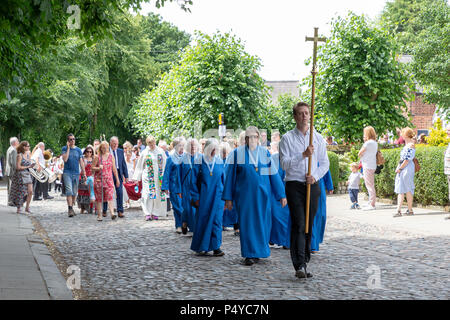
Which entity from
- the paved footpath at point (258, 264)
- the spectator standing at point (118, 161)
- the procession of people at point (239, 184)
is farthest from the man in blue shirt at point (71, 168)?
the paved footpath at point (258, 264)

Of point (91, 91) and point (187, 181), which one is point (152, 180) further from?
point (91, 91)

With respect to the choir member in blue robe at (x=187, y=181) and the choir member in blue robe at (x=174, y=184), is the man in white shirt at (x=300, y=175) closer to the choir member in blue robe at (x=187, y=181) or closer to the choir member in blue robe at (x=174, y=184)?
the choir member in blue robe at (x=187, y=181)

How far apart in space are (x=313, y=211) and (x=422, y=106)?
134 feet

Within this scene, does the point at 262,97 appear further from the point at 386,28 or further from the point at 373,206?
the point at 373,206

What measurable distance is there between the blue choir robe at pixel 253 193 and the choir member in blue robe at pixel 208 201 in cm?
75

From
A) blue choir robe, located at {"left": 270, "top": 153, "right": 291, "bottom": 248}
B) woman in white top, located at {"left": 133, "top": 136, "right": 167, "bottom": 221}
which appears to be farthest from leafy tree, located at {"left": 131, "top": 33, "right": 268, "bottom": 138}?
blue choir robe, located at {"left": 270, "top": 153, "right": 291, "bottom": 248}

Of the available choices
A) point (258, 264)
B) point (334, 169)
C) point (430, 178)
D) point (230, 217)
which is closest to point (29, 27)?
point (258, 264)

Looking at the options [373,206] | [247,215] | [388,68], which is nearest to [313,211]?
[247,215]

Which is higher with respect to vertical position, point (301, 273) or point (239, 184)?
point (239, 184)

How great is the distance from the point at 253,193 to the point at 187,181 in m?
2.98

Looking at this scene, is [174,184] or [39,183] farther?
[39,183]

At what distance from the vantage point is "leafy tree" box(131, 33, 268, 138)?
24734 mm

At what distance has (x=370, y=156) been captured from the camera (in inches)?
588

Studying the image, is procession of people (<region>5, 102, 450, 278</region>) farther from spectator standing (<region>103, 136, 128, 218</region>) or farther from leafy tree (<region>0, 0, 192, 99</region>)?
leafy tree (<region>0, 0, 192, 99</region>)
